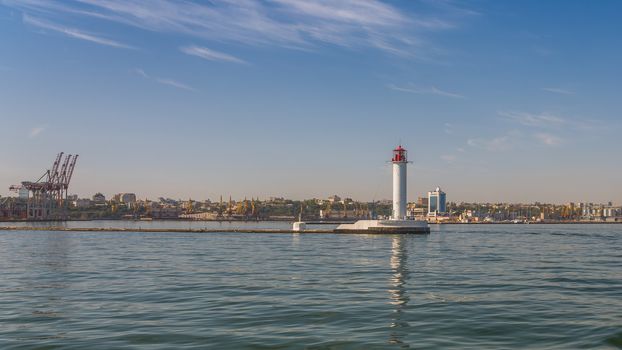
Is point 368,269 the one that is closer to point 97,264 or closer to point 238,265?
point 238,265

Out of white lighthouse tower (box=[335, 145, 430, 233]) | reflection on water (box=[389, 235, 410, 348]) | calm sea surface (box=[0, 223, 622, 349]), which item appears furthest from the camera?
white lighthouse tower (box=[335, 145, 430, 233])

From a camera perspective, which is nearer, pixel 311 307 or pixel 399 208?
pixel 311 307

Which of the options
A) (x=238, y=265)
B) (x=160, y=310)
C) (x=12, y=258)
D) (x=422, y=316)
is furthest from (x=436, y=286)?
(x=12, y=258)

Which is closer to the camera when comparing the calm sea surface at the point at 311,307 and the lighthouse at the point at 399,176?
the calm sea surface at the point at 311,307

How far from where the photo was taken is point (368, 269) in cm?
3994

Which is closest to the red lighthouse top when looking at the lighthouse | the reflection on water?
the lighthouse

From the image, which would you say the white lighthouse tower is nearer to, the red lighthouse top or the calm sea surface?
the red lighthouse top

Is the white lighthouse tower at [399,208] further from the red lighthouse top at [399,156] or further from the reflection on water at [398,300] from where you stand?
the reflection on water at [398,300]

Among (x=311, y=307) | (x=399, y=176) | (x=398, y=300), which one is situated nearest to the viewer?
(x=311, y=307)

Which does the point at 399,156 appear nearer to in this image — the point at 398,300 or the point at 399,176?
the point at 399,176

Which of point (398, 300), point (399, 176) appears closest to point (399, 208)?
point (399, 176)

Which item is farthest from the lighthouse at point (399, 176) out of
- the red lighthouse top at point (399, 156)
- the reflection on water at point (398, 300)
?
the reflection on water at point (398, 300)

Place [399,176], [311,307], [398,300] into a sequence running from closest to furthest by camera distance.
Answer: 1. [311,307]
2. [398,300]
3. [399,176]

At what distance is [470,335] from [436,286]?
12.4m
